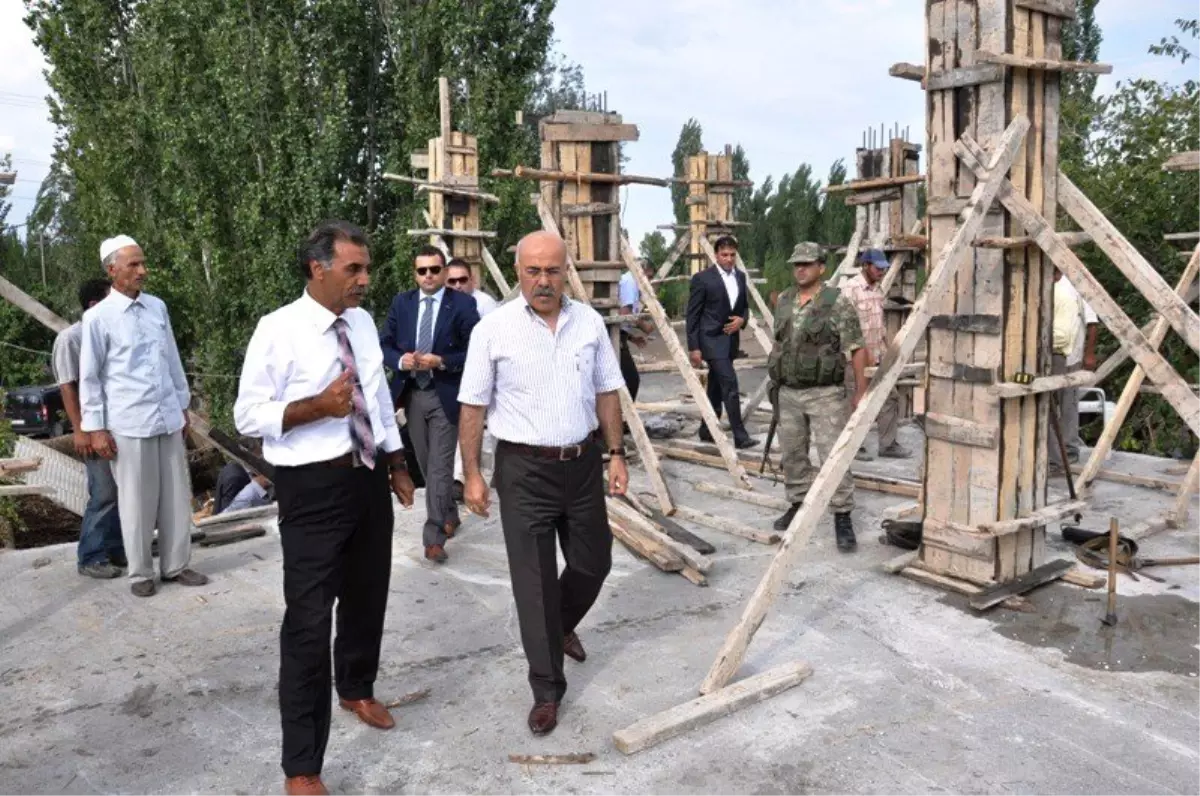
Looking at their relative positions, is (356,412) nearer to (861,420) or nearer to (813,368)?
(861,420)

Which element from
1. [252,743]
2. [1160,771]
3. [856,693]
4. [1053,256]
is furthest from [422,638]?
[1053,256]

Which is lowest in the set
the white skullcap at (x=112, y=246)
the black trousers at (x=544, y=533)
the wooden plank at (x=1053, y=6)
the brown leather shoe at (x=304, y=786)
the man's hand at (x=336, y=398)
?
the brown leather shoe at (x=304, y=786)

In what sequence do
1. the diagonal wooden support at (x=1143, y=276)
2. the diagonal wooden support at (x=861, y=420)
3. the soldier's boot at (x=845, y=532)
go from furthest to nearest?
the soldier's boot at (x=845, y=532) < the diagonal wooden support at (x=1143, y=276) < the diagonal wooden support at (x=861, y=420)

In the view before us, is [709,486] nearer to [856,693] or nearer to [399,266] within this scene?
[856,693]

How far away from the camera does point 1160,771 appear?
3424 mm

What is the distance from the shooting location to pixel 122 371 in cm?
543

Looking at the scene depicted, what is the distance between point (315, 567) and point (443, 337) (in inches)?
116

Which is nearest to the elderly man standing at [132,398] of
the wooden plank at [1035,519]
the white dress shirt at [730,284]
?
the wooden plank at [1035,519]

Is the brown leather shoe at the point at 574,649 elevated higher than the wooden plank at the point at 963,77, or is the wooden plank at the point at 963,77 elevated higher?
the wooden plank at the point at 963,77

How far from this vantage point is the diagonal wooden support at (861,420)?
4.12m

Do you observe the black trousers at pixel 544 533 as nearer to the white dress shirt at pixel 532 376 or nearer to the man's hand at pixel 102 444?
the white dress shirt at pixel 532 376

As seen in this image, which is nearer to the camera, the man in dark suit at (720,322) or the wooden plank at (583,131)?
the wooden plank at (583,131)

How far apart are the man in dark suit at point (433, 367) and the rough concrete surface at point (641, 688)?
38cm

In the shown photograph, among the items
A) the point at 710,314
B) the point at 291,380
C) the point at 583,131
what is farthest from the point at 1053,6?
the point at 710,314
